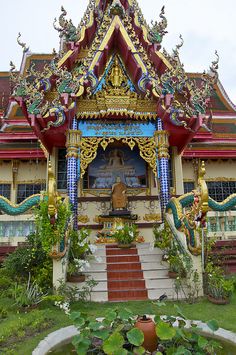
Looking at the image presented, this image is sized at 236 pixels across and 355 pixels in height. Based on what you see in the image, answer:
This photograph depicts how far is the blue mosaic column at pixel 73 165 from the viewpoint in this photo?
914cm

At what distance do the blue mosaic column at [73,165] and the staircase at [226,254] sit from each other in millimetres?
3583

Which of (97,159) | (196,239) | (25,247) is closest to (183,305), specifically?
(196,239)

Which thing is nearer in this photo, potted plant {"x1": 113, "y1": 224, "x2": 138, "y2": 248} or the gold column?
potted plant {"x1": 113, "y1": 224, "x2": 138, "y2": 248}

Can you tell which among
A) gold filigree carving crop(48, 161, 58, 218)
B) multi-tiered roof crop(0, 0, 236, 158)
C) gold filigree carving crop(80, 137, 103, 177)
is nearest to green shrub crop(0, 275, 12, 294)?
gold filigree carving crop(48, 161, 58, 218)

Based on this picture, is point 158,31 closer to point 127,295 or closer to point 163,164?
point 163,164

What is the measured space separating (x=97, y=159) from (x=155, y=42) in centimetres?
412

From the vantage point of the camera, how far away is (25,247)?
710cm

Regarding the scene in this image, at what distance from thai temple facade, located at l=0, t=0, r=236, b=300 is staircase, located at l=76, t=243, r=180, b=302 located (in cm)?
95

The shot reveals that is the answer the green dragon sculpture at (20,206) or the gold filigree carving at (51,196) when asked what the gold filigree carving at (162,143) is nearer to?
the green dragon sculpture at (20,206)

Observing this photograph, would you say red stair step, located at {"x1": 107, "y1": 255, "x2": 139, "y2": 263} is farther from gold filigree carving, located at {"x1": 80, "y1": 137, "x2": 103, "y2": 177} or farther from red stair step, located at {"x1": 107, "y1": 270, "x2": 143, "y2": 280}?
gold filigree carving, located at {"x1": 80, "y1": 137, "x2": 103, "y2": 177}

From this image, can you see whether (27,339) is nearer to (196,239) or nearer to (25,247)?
(25,247)

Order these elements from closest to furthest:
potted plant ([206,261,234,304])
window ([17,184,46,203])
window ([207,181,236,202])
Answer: potted plant ([206,261,234,304])
window ([17,184,46,203])
window ([207,181,236,202])

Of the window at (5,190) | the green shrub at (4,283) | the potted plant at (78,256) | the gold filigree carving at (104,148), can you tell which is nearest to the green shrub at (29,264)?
the green shrub at (4,283)

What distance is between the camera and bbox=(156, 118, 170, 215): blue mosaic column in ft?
30.9
